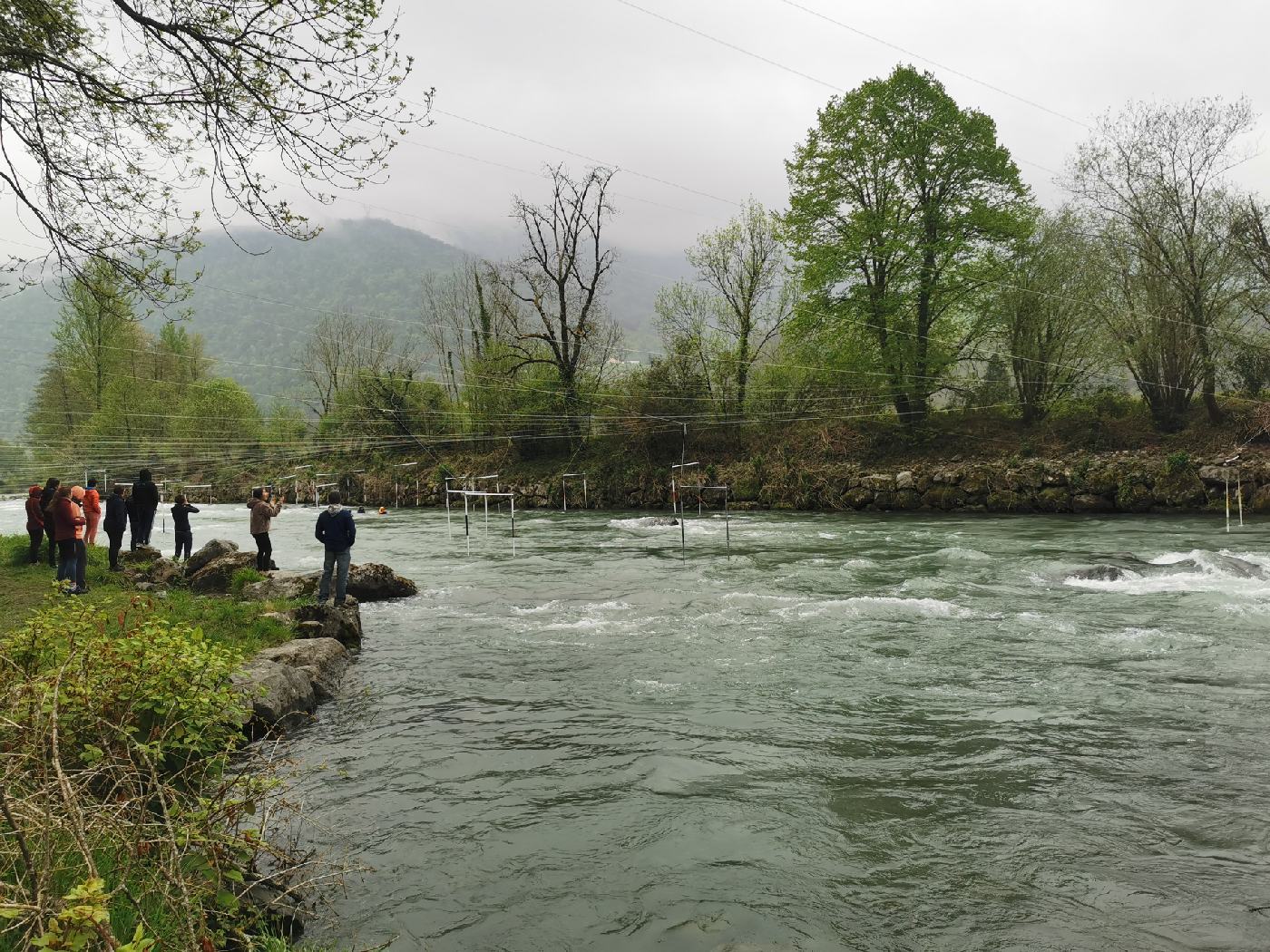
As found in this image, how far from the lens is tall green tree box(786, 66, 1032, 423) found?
34562 millimetres

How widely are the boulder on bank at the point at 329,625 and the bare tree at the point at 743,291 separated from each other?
3309 cm

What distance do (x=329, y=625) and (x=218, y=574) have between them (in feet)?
20.2

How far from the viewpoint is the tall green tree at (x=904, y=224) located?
3456 centimetres

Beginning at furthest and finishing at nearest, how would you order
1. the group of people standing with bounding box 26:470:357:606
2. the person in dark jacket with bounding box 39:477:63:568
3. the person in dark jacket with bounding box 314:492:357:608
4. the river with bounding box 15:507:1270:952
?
the person in dark jacket with bounding box 39:477:63:568 → the group of people standing with bounding box 26:470:357:606 → the person in dark jacket with bounding box 314:492:357:608 → the river with bounding box 15:507:1270:952

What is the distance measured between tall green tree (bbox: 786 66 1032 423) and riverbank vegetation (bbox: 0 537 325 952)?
109ft

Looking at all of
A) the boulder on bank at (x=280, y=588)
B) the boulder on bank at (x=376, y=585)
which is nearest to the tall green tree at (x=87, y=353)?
the boulder on bank at (x=376, y=585)

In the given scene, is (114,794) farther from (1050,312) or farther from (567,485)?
(567,485)

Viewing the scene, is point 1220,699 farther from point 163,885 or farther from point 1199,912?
point 163,885

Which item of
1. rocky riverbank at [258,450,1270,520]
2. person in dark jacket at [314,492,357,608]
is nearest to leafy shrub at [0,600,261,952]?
person in dark jacket at [314,492,357,608]

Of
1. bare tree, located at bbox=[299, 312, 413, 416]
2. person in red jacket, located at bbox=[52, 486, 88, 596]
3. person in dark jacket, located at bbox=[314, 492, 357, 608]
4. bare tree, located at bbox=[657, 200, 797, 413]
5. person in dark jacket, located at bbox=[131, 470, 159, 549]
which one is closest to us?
person in dark jacket, located at bbox=[314, 492, 357, 608]

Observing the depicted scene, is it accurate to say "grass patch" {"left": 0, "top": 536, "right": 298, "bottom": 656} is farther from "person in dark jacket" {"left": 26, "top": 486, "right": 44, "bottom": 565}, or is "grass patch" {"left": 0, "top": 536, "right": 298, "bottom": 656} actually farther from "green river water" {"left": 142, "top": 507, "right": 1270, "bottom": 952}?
"green river water" {"left": 142, "top": 507, "right": 1270, "bottom": 952}

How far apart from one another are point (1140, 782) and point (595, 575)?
554 inches

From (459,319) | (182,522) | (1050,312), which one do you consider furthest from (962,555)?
(459,319)

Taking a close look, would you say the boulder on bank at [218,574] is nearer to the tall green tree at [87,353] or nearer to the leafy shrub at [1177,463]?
the leafy shrub at [1177,463]
